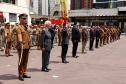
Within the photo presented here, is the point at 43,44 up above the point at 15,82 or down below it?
above

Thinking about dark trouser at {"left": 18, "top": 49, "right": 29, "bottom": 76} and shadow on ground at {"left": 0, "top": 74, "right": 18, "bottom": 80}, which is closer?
dark trouser at {"left": 18, "top": 49, "right": 29, "bottom": 76}

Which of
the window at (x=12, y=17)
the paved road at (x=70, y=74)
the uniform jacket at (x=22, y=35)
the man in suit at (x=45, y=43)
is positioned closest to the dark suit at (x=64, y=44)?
the paved road at (x=70, y=74)

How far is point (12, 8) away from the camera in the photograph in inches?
2386

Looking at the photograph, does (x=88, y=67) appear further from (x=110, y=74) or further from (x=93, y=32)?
(x=93, y=32)

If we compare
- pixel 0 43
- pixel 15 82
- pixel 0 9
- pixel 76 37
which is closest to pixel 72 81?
pixel 15 82

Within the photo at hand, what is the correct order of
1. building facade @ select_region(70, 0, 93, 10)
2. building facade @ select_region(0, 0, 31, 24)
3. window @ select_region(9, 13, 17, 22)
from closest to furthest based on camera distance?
1. building facade @ select_region(0, 0, 31, 24)
2. window @ select_region(9, 13, 17, 22)
3. building facade @ select_region(70, 0, 93, 10)

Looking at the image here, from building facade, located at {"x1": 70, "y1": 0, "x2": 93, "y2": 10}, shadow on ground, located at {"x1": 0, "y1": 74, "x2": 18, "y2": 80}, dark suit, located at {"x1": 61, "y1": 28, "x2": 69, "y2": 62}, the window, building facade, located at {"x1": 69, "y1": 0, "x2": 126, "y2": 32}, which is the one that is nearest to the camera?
shadow on ground, located at {"x1": 0, "y1": 74, "x2": 18, "y2": 80}

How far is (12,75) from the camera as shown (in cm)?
1211

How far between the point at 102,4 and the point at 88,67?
108410 millimetres

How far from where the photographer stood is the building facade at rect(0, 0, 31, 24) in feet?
187

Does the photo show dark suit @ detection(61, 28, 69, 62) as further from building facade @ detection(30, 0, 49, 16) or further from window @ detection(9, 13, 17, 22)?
building facade @ detection(30, 0, 49, 16)

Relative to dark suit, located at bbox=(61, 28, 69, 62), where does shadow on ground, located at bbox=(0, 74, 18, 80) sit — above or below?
below

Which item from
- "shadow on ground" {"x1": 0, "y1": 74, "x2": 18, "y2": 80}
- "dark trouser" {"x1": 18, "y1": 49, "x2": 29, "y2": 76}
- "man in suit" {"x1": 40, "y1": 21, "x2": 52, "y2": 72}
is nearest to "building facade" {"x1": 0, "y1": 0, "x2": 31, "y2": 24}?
"man in suit" {"x1": 40, "y1": 21, "x2": 52, "y2": 72}

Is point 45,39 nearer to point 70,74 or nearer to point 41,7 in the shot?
point 70,74
